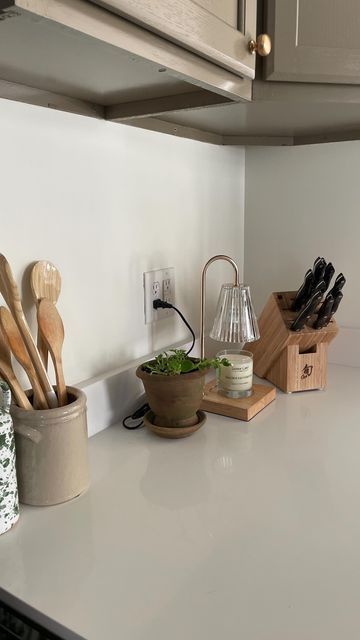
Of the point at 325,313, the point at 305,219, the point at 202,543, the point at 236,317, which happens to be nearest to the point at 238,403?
the point at 236,317

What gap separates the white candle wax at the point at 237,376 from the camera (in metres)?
1.08

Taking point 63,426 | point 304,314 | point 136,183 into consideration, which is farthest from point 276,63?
point 63,426

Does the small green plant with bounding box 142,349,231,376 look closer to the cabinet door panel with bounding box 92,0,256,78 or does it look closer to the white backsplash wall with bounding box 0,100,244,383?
the white backsplash wall with bounding box 0,100,244,383

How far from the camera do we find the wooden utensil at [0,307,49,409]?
2.42 ft

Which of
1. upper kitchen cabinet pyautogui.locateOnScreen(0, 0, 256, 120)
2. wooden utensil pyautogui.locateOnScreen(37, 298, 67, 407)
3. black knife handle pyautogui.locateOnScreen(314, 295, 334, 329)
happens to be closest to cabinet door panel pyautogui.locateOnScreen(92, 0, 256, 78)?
upper kitchen cabinet pyautogui.locateOnScreen(0, 0, 256, 120)

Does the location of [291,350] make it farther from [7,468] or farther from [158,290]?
[7,468]

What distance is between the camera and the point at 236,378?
3.54ft

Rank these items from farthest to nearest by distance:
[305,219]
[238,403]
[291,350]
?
[305,219] < [291,350] < [238,403]

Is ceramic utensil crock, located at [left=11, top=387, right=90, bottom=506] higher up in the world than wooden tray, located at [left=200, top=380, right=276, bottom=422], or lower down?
higher up

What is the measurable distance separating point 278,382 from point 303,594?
0.68m

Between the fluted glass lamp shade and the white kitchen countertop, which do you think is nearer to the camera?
the white kitchen countertop

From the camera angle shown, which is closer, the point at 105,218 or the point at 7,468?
the point at 7,468

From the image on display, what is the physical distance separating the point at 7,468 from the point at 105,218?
523 mm

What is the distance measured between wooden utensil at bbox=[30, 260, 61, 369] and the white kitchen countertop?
0.73 ft
